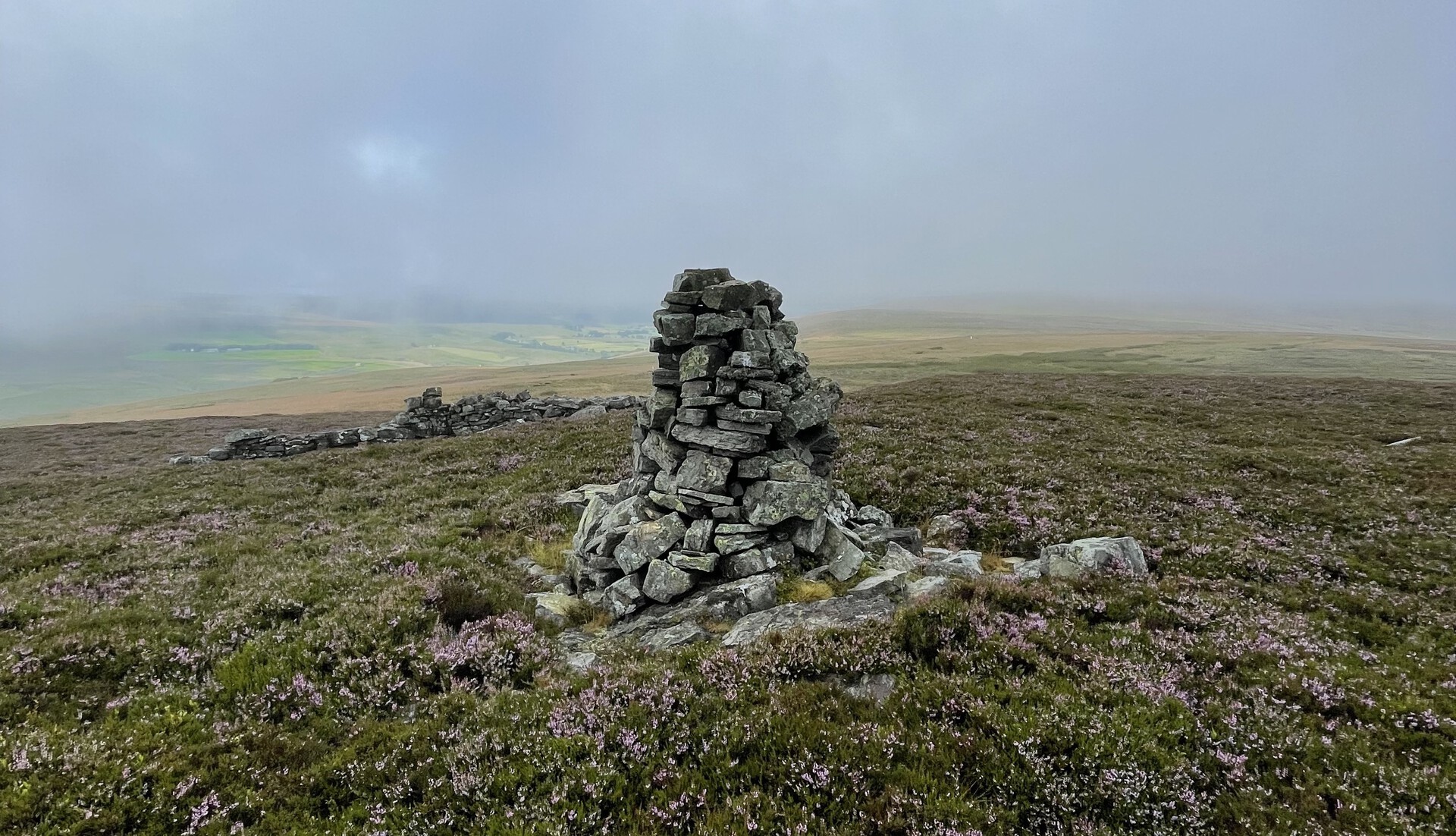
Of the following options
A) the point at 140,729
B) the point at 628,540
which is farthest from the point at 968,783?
the point at 140,729

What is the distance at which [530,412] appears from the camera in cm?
4628

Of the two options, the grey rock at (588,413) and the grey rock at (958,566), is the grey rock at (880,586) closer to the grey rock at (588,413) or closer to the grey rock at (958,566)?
the grey rock at (958,566)

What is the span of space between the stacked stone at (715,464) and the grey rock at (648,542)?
0.08 ft

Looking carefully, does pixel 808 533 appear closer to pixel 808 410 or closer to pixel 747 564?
pixel 747 564

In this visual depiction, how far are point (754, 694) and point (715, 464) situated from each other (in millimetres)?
6049

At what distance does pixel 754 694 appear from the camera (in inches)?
338

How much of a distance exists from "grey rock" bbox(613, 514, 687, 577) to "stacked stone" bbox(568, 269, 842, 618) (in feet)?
0.08

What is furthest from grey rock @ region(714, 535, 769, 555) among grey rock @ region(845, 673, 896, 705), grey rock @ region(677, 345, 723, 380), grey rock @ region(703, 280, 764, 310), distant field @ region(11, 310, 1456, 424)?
distant field @ region(11, 310, 1456, 424)

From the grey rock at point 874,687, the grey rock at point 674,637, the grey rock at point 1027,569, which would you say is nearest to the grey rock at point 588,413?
the grey rock at point 674,637

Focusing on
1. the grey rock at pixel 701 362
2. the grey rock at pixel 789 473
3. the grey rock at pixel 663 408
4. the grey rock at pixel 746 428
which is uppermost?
the grey rock at pixel 701 362

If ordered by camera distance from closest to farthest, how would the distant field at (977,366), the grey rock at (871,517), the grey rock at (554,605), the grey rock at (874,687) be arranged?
the grey rock at (874,687) → the grey rock at (554,605) → the grey rock at (871,517) → the distant field at (977,366)

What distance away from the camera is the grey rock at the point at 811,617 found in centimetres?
1038

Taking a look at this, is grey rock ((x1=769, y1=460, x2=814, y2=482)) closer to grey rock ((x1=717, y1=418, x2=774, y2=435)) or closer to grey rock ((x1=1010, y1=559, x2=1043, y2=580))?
grey rock ((x1=717, y1=418, x2=774, y2=435))

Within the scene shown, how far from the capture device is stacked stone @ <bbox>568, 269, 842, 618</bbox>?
13.0 meters
